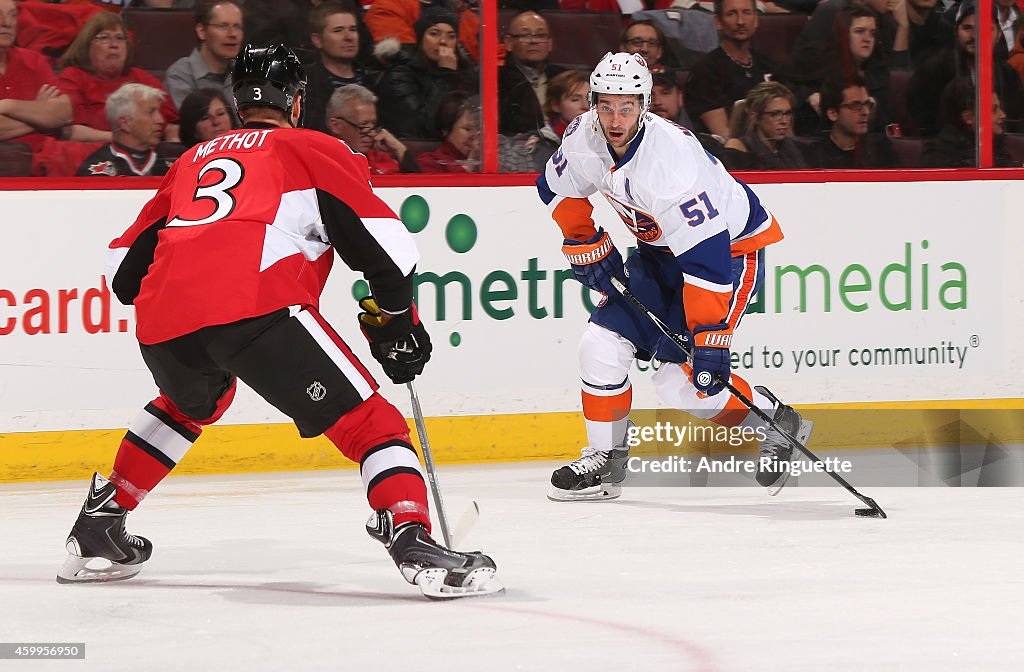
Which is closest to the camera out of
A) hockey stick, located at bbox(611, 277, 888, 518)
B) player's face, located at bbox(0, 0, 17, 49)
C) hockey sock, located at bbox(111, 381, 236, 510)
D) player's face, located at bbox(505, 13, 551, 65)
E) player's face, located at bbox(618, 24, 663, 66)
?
hockey sock, located at bbox(111, 381, 236, 510)

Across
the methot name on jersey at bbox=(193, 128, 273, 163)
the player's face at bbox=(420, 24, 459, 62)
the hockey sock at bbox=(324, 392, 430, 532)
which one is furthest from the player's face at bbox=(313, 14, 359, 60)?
the hockey sock at bbox=(324, 392, 430, 532)

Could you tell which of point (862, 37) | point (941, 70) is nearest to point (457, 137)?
point (862, 37)

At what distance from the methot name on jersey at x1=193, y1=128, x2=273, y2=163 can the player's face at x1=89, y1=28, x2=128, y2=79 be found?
7.00 ft

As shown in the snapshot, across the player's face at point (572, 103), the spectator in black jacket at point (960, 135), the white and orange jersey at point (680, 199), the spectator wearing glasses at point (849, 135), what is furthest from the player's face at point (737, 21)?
the white and orange jersey at point (680, 199)

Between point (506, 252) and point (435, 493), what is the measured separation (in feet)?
7.10

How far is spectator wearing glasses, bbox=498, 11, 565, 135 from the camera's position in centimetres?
586

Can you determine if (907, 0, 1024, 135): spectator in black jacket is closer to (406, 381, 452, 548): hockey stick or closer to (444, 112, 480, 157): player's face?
(444, 112, 480, 157): player's face

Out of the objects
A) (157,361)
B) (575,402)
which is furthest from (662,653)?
(575,402)

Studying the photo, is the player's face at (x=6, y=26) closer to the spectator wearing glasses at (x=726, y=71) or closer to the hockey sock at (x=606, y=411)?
the hockey sock at (x=606, y=411)

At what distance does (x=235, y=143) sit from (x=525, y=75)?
263 cm

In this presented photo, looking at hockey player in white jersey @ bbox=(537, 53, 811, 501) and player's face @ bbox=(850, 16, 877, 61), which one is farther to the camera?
player's face @ bbox=(850, 16, 877, 61)

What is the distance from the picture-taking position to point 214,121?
549cm

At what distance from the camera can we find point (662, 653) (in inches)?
113

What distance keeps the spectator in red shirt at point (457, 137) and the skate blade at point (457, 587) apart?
2.64 metres
